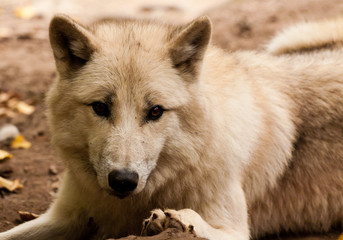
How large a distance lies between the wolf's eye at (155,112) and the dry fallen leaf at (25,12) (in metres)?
8.58

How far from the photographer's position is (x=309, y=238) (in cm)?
471

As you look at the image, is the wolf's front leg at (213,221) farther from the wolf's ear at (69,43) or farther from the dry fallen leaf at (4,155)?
the dry fallen leaf at (4,155)

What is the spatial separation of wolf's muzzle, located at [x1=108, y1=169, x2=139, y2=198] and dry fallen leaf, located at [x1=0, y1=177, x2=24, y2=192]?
7.83 ft

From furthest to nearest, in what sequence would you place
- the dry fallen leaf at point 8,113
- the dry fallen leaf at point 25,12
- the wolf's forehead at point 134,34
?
the dry fallen leaf at point 25,12, the dry fallen leaf at point 8,113, the wolf's forehead at point 134,34

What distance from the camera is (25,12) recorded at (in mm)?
11500

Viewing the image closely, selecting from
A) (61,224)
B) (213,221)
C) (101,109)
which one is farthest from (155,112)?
(61,224)

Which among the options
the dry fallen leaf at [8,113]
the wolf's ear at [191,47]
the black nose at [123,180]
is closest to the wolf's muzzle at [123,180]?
the black nose at [123,180]

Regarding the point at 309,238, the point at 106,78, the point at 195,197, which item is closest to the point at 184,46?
the point at 106,78

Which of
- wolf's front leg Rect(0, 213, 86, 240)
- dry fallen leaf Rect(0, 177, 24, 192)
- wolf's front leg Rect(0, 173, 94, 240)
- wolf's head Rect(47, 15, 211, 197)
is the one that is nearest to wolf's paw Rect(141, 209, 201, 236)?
wolf's head Rect(47, 15, 211, 197)

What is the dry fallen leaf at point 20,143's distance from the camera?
6.48 m

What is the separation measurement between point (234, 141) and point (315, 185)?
110 cm

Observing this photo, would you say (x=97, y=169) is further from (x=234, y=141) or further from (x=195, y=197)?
(x=234, y=141)

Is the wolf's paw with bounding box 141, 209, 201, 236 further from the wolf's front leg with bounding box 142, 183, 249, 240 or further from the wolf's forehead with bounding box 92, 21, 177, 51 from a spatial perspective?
the wolf's forehead with bounding box 92, 21, 177, 51

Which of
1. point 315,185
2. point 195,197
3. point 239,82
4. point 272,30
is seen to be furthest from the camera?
point 272,30
